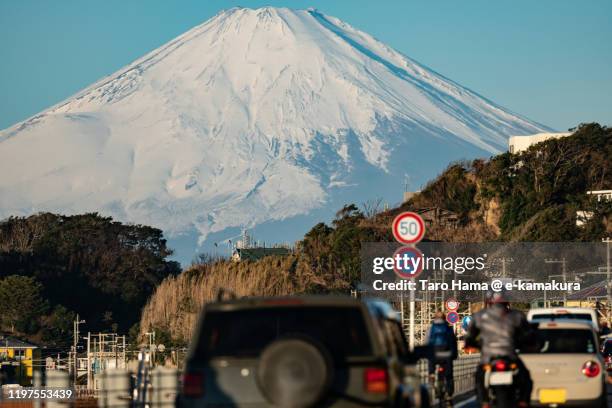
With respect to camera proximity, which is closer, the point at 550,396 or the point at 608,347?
the point at 550,396

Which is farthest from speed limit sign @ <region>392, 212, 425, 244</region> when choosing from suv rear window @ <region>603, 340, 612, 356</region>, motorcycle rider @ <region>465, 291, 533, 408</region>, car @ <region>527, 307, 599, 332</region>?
suv rear window @ <region>603, 340, 612, 356</region>

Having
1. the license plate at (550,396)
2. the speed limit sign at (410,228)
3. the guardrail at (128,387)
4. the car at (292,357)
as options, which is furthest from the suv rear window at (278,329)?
the speed limit sign at (410,228)

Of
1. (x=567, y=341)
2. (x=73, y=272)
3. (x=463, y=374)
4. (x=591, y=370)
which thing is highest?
(x=73, y=272)

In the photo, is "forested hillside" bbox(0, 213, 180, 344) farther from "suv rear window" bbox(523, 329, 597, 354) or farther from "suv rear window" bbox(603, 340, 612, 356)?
"suv rear window" bbox(523, 329, 597, 354)

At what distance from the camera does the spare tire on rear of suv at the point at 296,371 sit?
1252cm

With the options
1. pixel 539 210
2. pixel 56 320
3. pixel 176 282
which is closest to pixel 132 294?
pixel 56 320

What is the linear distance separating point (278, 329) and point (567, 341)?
858 cm

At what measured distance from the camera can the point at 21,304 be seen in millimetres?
105938

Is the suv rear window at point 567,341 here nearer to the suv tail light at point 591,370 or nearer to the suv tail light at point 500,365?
the suv tail light at point 591,370

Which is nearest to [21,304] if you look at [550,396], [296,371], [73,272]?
[73,272]

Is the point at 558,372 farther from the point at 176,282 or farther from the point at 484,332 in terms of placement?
the point at 176,282

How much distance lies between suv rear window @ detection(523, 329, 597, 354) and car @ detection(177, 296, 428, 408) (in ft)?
25.2

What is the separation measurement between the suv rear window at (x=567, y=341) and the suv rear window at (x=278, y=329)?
8.35m

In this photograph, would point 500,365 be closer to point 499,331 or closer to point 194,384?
point 499,331
